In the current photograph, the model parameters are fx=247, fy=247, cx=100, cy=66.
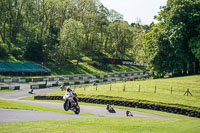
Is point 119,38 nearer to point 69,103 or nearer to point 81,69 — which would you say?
point 81,69

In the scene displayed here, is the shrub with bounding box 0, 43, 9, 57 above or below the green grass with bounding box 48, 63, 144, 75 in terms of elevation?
above

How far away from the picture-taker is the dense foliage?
5803 cm

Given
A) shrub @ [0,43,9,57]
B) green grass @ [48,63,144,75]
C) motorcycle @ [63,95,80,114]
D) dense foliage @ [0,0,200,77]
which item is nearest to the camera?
motorcycle @ [63,95,80,114]

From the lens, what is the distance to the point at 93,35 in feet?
309

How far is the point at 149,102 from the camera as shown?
3375cm

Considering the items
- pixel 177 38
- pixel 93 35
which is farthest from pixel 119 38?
pixel 177 38

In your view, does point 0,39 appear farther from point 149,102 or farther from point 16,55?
point 149,102

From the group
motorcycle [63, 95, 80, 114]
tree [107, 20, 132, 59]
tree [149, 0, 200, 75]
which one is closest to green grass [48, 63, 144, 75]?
tree [107, 20, 132, 59]

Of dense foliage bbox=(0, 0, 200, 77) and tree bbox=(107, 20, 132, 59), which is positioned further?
tree bbox=(107, 20, 132, 59)

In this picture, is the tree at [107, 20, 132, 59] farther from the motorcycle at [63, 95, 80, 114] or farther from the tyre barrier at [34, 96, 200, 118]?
the motorcycle at [63, 95, 80, 114]

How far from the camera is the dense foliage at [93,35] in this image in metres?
58.0

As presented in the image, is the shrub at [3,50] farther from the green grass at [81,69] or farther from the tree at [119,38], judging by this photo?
the tree at [119,38]

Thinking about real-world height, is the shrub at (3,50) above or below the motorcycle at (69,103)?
above

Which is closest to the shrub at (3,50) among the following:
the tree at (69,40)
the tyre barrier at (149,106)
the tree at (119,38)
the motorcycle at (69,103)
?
the tree at (69,40)
